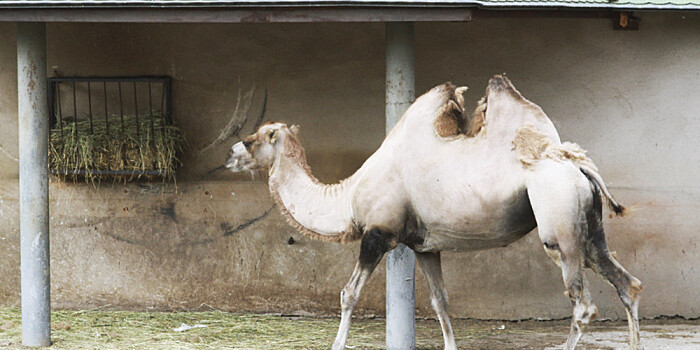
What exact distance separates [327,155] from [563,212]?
120 inches

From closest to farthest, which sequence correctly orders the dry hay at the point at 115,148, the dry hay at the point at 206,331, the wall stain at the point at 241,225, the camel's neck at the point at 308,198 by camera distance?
the camel's neck at the point at 308,198, the dry hay at the point at 206,331, the dry hay at the point at 115,148, the wall stain at the point at 241,225

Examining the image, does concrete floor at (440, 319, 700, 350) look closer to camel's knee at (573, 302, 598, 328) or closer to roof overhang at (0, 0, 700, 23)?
camel's knee at (573, 302, 598, 328)

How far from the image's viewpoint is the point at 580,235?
19.8 ft

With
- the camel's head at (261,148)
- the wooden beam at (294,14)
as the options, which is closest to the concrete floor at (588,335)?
the camel's head at (261,148)

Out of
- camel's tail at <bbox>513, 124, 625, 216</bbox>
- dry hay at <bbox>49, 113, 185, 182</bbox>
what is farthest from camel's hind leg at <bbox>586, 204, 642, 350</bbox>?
dry hay at <bbox>49, 113, 185, 182</bbox>

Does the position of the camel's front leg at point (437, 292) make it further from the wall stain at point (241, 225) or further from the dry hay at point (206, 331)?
the wall stain at point (241, 225)

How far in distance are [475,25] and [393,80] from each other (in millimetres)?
1582

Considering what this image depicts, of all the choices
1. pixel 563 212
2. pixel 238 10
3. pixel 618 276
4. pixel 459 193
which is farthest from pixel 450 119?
pixel 238 10

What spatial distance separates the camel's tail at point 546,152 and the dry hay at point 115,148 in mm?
3365

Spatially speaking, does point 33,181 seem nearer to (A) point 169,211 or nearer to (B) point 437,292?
(A) point 169,211

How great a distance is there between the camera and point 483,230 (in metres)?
6.41

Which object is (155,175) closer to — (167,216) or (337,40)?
(167,216)

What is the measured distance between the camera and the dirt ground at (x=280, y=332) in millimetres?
7535

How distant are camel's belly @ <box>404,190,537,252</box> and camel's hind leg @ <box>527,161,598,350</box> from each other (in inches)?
7.9
